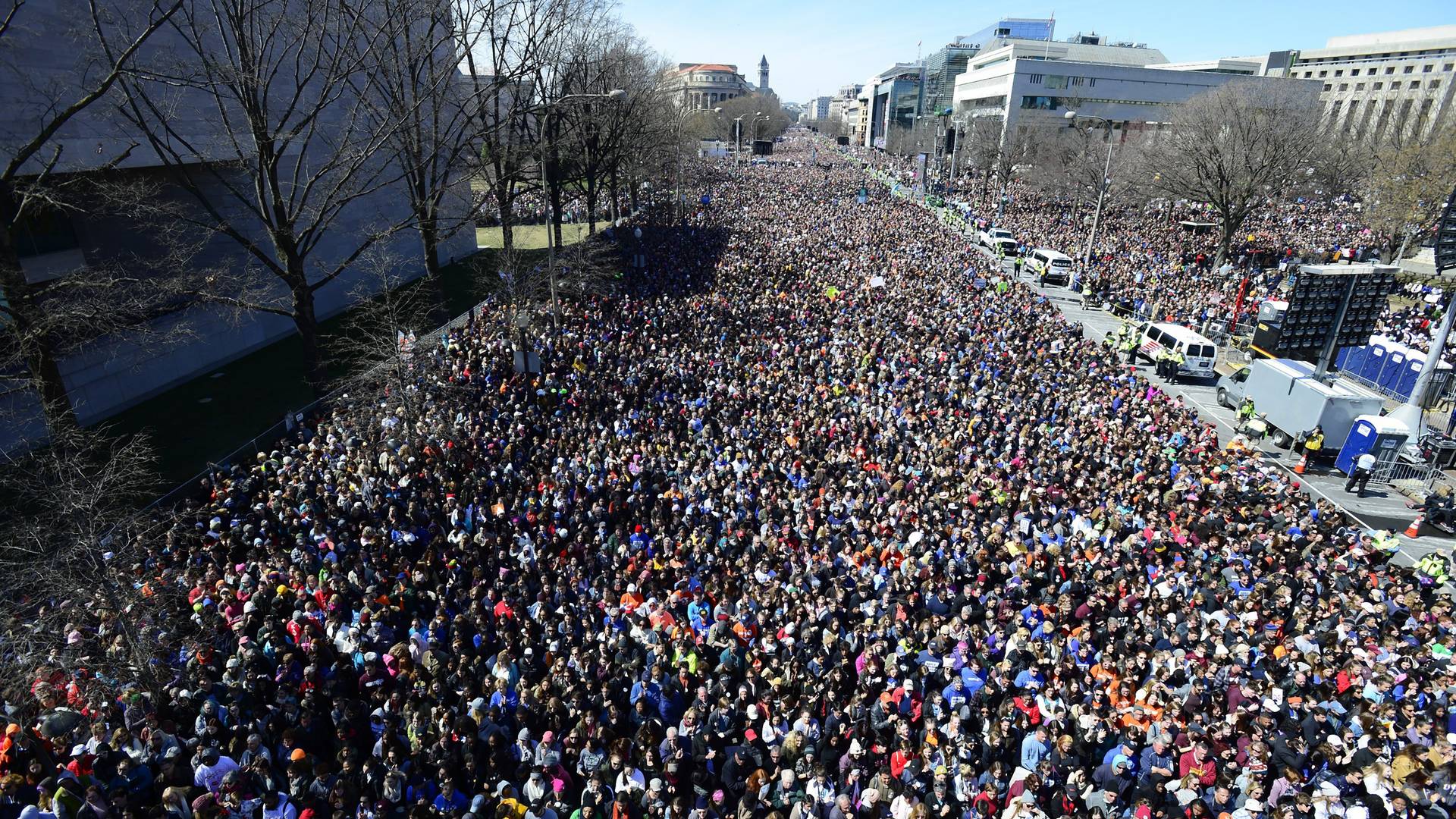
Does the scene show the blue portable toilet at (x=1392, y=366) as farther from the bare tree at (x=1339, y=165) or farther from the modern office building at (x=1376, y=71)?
the modern office building at (x=1376, y=71)

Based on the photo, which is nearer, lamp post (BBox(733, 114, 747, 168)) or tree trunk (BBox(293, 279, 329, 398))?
tree trunk (BBox(293, 279, 329, 398))

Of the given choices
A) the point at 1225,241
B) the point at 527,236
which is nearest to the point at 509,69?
the point at 527,236

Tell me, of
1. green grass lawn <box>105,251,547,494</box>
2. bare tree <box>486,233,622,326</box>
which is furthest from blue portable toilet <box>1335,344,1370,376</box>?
green grass lawn <box>105,251,547,494</box>

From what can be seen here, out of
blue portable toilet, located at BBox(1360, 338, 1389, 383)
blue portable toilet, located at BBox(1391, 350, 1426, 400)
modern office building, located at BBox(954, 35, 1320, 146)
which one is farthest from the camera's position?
modern office building, located at BBox(954, 35, 1320, 146)

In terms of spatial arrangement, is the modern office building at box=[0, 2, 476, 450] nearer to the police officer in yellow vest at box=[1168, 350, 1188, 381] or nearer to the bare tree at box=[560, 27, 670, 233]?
the bare tree at box=[560, 27, 670, 233]

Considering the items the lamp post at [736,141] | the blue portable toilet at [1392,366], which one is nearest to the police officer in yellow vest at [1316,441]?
the blue portable toilet at [1392,366]

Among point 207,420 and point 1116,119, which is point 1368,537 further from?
point 1116,119
